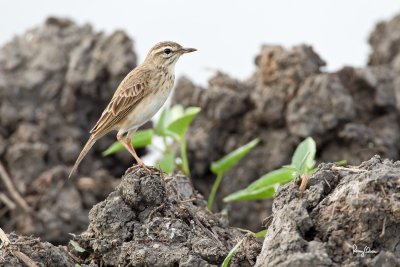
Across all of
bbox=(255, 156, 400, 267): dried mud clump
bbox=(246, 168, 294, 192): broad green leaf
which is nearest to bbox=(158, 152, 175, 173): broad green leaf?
bbox=(246, 168, 294, 192): broad green leaf

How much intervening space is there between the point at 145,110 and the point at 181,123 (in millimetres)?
566

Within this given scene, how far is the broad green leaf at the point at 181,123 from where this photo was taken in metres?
7.47

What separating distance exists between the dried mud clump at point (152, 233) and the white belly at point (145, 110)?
1.67m

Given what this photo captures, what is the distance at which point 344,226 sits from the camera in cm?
427

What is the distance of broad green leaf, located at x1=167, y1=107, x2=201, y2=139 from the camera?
7.47m

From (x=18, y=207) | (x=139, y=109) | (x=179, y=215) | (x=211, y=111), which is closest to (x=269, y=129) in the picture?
(x=211, y=111)

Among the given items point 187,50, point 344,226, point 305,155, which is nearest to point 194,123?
point 187,50

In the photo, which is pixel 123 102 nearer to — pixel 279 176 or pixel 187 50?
pixel 187 50

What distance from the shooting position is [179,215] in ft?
17.5

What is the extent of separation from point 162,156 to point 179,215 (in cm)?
271

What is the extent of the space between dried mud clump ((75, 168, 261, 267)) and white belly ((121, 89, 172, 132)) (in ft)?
5.47

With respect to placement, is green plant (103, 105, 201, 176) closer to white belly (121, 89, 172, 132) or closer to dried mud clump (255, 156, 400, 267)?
white belly (121, 89, 172, 132)
